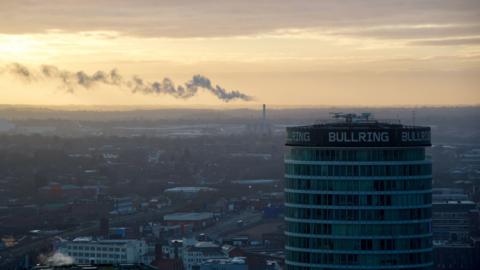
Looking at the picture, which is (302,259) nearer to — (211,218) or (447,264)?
(447,264)

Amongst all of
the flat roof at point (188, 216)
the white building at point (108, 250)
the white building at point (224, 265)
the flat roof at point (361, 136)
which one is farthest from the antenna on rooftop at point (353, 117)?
the flat roof at point (188, 216)

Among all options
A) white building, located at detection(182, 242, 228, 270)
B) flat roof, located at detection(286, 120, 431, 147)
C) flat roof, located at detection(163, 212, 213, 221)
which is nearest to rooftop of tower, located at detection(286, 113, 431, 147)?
flat roof, located at detection(286, 120, 431, 147)

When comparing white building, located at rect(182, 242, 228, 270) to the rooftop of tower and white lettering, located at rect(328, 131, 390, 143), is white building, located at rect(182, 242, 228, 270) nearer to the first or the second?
the rooftop of tower

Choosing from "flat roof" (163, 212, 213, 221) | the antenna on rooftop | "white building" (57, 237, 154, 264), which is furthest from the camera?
"flat roof" (163, 212, 213, 221)

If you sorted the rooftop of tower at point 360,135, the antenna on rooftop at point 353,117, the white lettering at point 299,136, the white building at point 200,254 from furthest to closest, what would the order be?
the white building at point 200,254, the antenna on rooftop at point 353,117, the white lettering at point 299,136, the rooftop of tower at point 360,135

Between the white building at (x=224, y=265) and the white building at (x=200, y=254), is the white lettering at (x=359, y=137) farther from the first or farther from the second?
the white building at (x=200, y=254)

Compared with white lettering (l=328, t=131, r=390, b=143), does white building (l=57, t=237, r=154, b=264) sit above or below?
below
